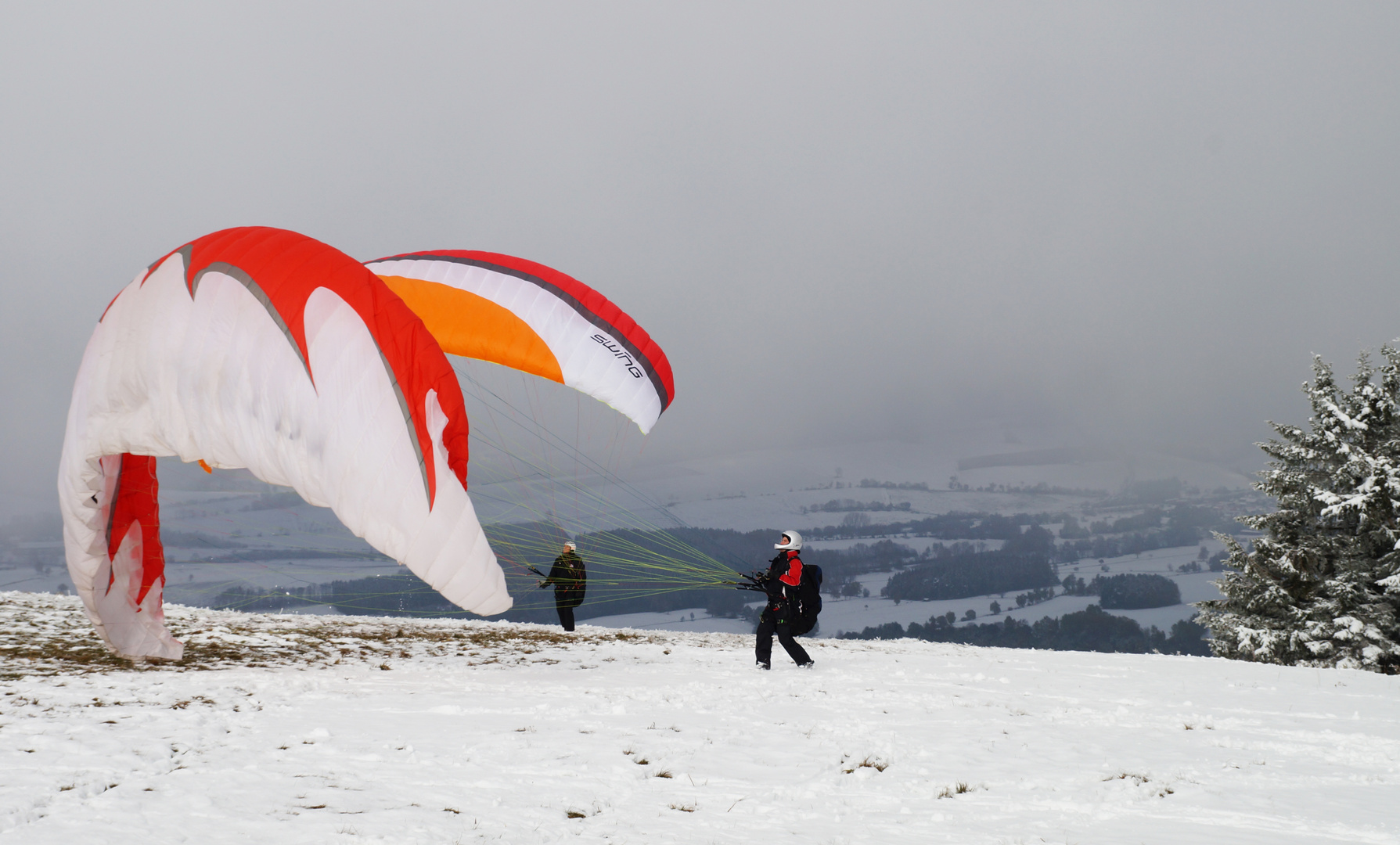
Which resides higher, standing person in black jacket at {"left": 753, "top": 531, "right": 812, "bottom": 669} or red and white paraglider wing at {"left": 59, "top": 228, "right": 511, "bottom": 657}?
red and white paraglider wing at {"left": 59, "top": 228, "right": 511, "bottom": 657}

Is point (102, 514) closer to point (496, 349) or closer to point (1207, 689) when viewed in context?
point (496, 349)

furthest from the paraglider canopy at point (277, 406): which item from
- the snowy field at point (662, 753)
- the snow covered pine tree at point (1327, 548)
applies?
the snow covered pine tree at point (1327, 548)

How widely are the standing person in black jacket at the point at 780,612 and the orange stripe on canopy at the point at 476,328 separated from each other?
4.22 m

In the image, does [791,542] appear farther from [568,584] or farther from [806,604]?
[568,584]

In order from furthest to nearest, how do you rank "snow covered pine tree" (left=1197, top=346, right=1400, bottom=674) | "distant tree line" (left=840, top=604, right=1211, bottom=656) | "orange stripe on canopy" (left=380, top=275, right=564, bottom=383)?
"distant tree line" (left=840, top=604, right=1211, bottom=656) → "snow covered pine tree" (left=1197, top=346, right=1400, bottom=674) → "orange stripe on canopy" (left=380, top=275, right=564, bottom=383)

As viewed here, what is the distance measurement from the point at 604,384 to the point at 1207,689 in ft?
28.7

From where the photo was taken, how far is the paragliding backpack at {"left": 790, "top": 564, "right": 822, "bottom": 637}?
10297mm

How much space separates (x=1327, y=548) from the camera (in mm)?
19875

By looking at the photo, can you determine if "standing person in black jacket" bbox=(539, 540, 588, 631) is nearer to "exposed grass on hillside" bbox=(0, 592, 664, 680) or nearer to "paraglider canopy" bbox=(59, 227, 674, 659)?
"exposed grass on hillside" bbox=(0, 592, 664, 680)

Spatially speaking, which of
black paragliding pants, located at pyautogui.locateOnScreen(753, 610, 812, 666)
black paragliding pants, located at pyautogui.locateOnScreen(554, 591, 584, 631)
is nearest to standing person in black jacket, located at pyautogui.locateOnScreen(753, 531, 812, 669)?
black paragliding pants, located at pyautogui.locateOnScreen(753, 610, 812, 666)

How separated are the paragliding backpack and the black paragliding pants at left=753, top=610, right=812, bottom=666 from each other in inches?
4.6

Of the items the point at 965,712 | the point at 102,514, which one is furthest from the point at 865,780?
the point at 102,514

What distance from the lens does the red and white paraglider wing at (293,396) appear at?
6.89 m

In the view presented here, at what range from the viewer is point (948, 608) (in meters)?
156
